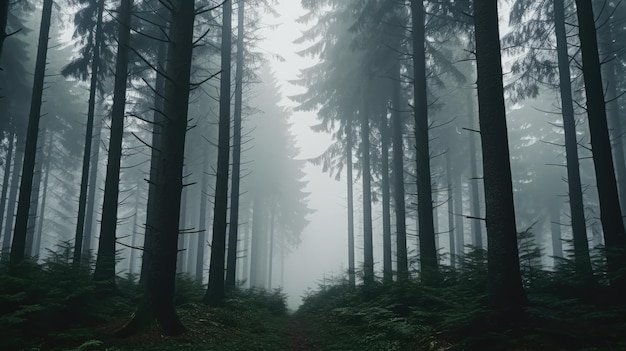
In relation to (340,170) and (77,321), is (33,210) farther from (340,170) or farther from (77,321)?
(77,321)

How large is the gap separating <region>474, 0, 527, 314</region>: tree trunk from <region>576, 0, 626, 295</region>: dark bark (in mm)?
2374

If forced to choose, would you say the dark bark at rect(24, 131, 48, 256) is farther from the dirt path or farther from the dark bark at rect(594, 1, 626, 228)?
the dark bark at rect(594, 1, 626, 228)

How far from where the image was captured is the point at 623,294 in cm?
605

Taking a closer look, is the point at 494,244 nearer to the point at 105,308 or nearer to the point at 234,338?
the point at 234,338

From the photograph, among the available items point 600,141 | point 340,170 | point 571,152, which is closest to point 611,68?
point 571,152

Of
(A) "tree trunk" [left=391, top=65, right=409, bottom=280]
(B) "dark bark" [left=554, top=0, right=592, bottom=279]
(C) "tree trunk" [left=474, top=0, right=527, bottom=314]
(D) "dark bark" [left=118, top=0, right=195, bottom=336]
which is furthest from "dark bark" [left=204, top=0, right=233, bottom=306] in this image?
(B) "dark bark" [left=554, top=0, right=592, bottom=279]

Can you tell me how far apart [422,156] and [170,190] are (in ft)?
24.8

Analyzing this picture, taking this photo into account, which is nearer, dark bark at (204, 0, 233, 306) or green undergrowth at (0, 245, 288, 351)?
green undergrowth at (0, 245, 288, 351)

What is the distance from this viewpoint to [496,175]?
5.96 m

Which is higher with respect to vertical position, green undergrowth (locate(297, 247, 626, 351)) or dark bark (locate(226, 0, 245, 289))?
dark bark (locate(226, 0, 245, 289))

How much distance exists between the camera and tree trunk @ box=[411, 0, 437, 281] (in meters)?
11.2

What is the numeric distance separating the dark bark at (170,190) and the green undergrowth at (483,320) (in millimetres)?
3367

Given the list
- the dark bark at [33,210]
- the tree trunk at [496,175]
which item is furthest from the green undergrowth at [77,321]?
the dark bark at [33,210]

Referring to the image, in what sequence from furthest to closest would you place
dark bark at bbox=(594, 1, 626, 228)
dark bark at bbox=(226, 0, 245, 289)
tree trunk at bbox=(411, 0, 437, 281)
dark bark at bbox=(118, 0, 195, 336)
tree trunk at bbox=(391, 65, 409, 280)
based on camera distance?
dark bark at bbox=(594, 1, 626, 228) < dark bark at bbox=(226, 0, 245, 289) < tree trunk at bbox=(391, 65, 409, 280) < tree trunk at bbox=(411, 0, 437, 281) < dark bark at bbox=(118, 0, 195, 336)
